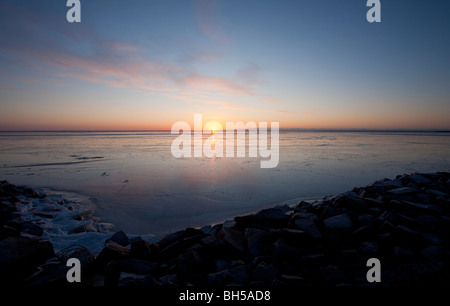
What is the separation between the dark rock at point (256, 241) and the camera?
3.14m

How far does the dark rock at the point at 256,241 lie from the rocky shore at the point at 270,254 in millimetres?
14

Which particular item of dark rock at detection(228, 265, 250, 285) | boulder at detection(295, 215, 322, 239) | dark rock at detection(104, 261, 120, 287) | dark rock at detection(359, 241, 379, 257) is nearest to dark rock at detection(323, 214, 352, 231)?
boulder at detection(295, 215, 322, 239)

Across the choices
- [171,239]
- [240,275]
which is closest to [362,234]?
[240,275]

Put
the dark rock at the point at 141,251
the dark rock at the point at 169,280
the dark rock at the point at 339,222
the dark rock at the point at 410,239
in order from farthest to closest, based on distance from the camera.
Answer: 1. the dark rock at the point at 339,222
2. the dark rock at the point at 141,251
3. the dark rock at the point at 410,239
4. the dark rock at the point at 169,280

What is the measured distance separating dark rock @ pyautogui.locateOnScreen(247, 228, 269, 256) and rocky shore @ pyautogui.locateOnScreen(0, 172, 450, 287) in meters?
0.01

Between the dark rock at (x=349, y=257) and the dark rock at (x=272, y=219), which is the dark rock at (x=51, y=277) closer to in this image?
the dark rock at (x=272, y=219)

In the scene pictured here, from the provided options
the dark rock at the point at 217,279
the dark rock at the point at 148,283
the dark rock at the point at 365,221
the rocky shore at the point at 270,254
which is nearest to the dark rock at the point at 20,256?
the rocky shore at the point at 270,254

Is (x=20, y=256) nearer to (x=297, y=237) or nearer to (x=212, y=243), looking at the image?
(x=212, y=243)

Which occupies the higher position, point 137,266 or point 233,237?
point 233,237

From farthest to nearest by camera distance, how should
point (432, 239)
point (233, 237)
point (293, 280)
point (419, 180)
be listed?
point (419, 180) → point (233, 237) → point (432, 239) → point (293, 280)

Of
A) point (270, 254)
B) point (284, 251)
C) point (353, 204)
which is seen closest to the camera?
point (284, 251)

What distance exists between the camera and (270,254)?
3.01 metres

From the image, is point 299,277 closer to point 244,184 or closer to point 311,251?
point 311,251

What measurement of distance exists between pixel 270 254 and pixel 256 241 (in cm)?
32
